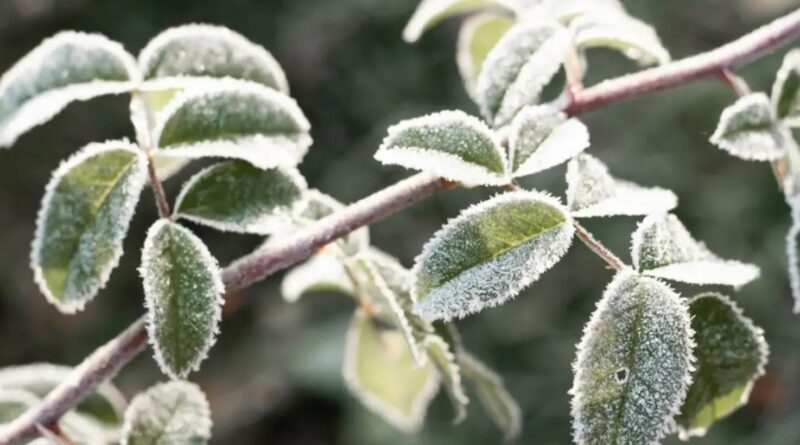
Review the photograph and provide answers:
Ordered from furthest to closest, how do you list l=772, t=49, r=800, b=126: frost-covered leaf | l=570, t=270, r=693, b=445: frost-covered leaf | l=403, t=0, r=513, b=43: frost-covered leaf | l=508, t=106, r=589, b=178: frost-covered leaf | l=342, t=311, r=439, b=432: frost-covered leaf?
1. l=342, t=311, r=439, b=432: frost-covered leaf
2. l=403, t=0, r=513, b=43: frost-covered leaf
3. l=772, t=49, r=800, b=126: frost-covered leaf
4. l=508, t=106, r=589, b=178: frost-covered leaf
5. l=570, t=270, r=693, b=445: frost-covered leaf

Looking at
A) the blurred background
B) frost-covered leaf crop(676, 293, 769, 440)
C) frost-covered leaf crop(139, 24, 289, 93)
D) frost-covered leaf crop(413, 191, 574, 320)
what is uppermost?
the blurred background

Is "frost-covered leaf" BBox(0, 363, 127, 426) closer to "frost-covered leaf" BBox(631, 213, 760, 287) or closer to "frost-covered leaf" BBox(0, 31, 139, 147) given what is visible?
"frost-covered leaf" BBox(0, 31, 139, 147)

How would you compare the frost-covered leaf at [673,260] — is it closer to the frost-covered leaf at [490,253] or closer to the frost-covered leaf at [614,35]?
the frost-covered leaf at [490,253]

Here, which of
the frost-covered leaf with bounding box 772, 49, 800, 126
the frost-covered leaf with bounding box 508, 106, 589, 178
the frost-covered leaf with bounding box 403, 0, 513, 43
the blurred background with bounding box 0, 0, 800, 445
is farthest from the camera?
the blurred background with bounding box 0, 0, 800, 445

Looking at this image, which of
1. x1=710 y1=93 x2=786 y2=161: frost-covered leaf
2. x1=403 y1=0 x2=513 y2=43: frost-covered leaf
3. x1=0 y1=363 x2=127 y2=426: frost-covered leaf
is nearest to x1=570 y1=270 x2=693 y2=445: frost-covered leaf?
x1=710 y1=93 x2=786 y2=161: frost-covered leaf

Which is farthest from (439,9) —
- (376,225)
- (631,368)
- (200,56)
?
(376,225)

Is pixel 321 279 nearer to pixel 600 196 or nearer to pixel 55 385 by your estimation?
pixel 55 385
